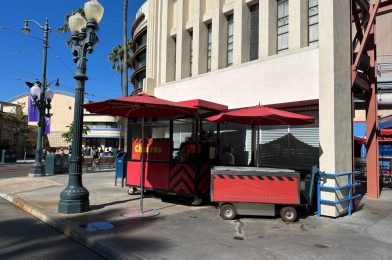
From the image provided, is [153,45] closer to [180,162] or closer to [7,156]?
[180,162]

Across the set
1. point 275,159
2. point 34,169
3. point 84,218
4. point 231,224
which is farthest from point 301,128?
point 34,169

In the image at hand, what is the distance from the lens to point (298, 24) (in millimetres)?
10797

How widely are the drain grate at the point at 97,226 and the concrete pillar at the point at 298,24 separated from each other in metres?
7.04

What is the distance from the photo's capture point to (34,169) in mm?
19312

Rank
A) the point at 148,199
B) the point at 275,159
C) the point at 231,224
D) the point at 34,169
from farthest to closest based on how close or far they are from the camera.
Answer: the point at 34,169 < the point at 275,159 < the point at 148,199 < the point at 231,224

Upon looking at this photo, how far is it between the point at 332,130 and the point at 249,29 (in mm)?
5176

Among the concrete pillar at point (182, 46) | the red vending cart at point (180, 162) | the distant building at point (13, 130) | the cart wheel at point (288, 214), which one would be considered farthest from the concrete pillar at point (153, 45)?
the distant building at point (13, 130)

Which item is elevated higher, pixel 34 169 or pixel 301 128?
pixel 301 128

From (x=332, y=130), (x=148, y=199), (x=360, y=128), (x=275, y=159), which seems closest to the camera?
(x=332, y=130)

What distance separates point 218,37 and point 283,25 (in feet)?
8.32

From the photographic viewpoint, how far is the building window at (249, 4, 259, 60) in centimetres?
1262

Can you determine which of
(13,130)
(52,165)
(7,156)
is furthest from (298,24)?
(13,130)

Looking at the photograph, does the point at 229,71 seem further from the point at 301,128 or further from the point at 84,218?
the point at 84,218

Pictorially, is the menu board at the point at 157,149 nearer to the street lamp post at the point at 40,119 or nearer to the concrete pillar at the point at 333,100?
the concrete pillar at the point at 333,100
